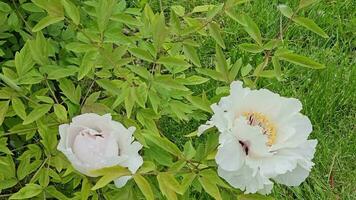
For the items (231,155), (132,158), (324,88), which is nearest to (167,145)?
(132,158)

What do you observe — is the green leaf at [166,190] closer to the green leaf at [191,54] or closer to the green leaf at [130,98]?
the green leaf at [130,98]

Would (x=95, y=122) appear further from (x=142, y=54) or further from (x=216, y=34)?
(x=216, y=34)

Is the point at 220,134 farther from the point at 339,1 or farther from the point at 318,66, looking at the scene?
the point at 339,1

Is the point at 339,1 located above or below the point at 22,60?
below

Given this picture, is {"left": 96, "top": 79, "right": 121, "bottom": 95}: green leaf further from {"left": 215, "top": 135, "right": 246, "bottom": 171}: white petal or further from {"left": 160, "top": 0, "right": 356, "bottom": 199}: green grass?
{"left": 160, "top": 0, "right": 356, "bottom": 199}: green grass

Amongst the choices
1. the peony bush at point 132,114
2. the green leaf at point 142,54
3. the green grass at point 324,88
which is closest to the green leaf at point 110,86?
the peony bush at point 132,114

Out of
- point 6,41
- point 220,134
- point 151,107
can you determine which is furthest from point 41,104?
point 220,134
